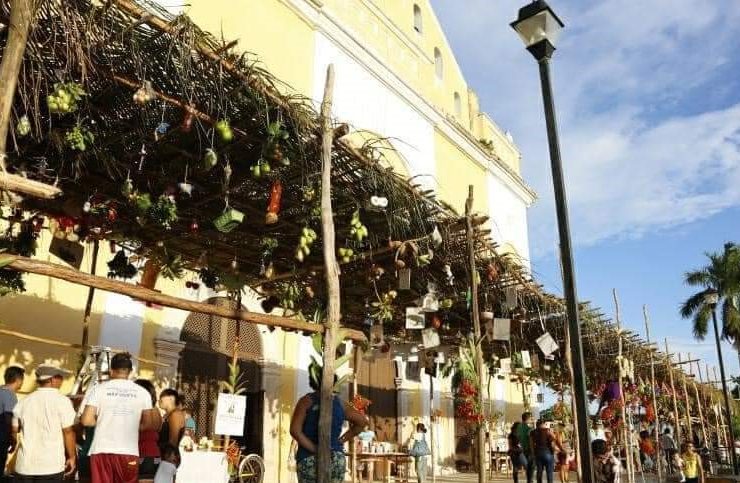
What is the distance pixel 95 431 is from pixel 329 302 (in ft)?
7.25

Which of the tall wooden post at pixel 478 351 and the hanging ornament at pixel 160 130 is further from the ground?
the hanging ornament at pixel 160 130

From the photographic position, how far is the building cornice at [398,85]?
1598 centimetres

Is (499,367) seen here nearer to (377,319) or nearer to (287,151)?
(377,319)

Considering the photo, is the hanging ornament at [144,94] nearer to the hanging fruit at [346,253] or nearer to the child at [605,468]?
the hanging fruit at [346,253]

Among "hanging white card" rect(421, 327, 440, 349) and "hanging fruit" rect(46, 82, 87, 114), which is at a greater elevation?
"hanging fruit" rect(46, 82, 87, 114)

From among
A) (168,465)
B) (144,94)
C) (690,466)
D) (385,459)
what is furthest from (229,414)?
(690,466)

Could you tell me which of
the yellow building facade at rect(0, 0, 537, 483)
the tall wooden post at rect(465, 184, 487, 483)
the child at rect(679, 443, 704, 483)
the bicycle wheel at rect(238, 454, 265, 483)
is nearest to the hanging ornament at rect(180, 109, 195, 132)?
the yellow building facade at rect(0, 0, 537, 483)

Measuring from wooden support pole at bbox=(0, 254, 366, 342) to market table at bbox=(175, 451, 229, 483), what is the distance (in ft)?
7.44

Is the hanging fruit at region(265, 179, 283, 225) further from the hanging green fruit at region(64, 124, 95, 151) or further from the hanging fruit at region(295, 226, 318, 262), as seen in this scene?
the hanging green fruit at region(64, 124, 95, 151)

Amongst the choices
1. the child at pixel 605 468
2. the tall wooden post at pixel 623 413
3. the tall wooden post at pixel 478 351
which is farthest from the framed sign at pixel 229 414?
the tall wooden post at pixel 623 413

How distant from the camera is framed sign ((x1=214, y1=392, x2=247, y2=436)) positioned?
7633 mm

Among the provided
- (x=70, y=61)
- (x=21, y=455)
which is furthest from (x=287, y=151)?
(x=21, y=455)

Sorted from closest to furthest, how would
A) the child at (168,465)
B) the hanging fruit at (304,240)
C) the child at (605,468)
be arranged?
1. the child at (168,465)
2. the hanging fruit at (304,240)
3. the child at (605,468)

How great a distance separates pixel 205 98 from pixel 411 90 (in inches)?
542
